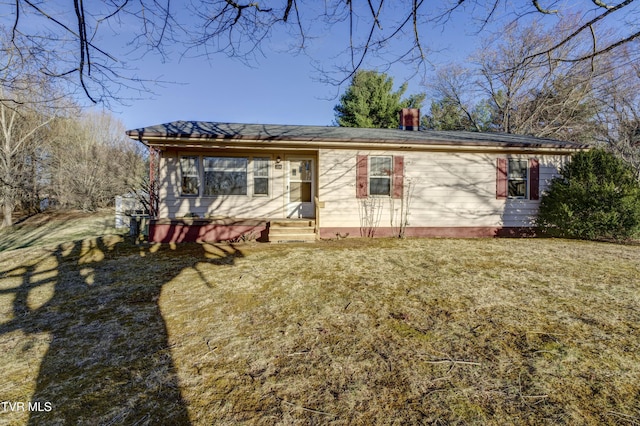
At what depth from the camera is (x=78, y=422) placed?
6.06ft

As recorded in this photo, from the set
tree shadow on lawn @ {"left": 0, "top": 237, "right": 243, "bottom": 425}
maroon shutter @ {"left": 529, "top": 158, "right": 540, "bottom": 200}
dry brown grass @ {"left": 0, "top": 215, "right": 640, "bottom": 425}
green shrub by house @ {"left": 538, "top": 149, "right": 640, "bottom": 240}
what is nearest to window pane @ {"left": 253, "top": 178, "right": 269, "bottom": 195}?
tree shadow on lawn @ {"left": 0, "top": 237, "right": 243, "bottom": 425}

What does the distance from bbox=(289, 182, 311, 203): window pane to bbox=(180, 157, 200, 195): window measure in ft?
8.77

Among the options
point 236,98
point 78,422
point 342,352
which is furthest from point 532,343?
point 236,98

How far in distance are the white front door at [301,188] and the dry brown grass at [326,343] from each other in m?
3.69

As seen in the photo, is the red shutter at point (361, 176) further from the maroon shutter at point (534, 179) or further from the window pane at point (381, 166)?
the maroon shutter at point (534, 179)

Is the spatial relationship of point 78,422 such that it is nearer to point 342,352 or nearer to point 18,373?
point 18,373

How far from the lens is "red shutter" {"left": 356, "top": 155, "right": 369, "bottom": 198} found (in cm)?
844

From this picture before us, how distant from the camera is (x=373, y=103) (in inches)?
804

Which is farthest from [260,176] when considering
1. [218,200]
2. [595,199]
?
[595,199]

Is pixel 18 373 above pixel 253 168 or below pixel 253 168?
below

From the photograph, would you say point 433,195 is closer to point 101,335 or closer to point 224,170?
point 224,170

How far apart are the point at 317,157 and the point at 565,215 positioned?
689 cm

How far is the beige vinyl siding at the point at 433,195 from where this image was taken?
27.6 feet

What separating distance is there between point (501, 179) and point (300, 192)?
6.02m
